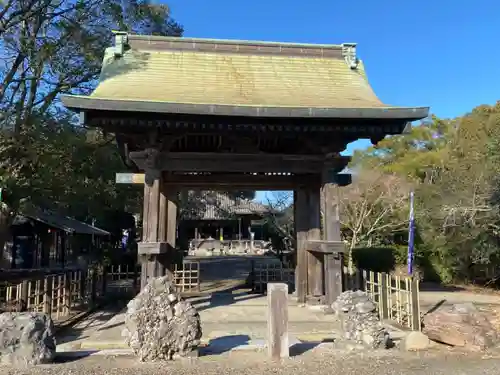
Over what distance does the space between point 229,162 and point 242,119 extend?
1187 millimetres

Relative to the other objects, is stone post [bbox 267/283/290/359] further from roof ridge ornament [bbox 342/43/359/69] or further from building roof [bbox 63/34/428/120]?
roof ridge ornament [bbox 342/43/359/69]

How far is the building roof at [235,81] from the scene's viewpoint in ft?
24.3

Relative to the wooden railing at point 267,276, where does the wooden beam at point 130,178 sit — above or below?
above

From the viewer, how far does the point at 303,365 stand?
540 cm

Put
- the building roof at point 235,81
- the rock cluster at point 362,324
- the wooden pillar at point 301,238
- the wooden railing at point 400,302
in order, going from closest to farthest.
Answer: the rock cluster at point 362,324 < the wooden railing at point 400,302 < the building roof at point 235,81 < the wooden pillar at point 301,238

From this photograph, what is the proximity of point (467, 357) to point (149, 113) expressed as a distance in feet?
20.1

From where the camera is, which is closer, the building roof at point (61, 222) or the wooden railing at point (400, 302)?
the wooden railing at point (400, 302)

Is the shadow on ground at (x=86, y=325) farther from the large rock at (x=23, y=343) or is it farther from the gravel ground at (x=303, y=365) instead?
the gravel ground at (x=303, y=365)

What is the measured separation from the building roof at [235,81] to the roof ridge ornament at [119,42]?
0.02 metres

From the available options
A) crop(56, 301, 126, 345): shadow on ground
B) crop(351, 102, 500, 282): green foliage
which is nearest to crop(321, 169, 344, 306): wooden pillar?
crop(56, 301, 126, 345): shadow on ground

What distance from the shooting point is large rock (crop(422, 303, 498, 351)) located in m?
6.29

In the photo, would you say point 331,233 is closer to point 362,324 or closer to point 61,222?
point 362,324

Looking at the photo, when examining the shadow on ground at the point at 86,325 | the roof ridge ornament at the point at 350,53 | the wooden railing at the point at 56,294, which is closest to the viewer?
the shadow on ground at the point at 86,325

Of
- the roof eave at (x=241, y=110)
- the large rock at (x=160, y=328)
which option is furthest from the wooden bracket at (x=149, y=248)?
the roof eave at (x=241, y=110)
